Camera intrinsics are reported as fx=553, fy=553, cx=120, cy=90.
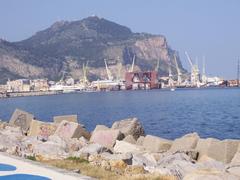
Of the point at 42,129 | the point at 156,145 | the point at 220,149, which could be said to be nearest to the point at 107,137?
the point at 156,145

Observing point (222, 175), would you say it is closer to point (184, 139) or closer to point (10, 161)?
point (10, 161)

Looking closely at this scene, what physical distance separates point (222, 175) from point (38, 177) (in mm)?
3334

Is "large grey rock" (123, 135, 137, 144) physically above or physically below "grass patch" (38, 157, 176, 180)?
below

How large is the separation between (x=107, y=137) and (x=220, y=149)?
193 inches

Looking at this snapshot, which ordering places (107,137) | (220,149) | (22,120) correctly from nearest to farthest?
(220,149), (107,137), (22,120)

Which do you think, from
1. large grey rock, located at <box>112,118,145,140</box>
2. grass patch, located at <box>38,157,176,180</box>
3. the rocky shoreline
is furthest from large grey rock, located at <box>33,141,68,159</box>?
large grey rock, located at <box>112,118,145,140</box>

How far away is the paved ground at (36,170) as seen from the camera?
995 cm

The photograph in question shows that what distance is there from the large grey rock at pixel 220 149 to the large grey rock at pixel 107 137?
3.65m

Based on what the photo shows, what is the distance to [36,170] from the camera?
1087cm

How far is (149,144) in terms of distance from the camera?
1895 centimetres

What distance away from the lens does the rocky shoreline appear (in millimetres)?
12232

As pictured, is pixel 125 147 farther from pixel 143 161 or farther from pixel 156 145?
pixel 143 161

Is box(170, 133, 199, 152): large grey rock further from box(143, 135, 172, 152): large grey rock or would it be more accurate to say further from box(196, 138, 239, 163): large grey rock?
box(196, 138, 239, 163): large grey rock

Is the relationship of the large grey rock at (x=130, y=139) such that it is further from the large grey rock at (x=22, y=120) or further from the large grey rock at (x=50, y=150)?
the large grey rock at (x=22, y=120)
